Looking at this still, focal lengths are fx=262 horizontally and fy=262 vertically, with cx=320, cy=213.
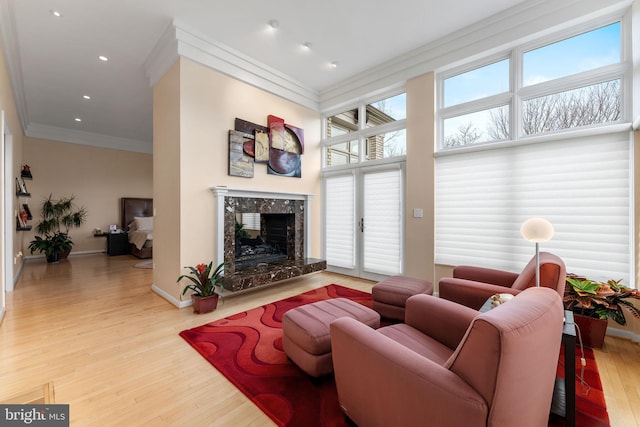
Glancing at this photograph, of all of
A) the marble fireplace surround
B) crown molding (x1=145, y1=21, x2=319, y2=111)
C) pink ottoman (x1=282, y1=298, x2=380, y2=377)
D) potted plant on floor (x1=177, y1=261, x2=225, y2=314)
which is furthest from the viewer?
the marble fireplace surround

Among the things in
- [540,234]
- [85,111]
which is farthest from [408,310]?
[85,111]

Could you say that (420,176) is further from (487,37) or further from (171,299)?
(171,299)

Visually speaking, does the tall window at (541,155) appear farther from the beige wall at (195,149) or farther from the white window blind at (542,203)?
the beige wall at (195,149)

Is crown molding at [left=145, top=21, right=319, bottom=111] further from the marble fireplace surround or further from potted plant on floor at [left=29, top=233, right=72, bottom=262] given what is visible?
potted plant on floor at [left=29, top=233, right=72, bottom=262]

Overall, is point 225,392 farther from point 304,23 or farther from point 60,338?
point 304,23

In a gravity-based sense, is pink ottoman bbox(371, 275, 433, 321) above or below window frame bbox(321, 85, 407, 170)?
below

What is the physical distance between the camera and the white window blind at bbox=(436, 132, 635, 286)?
263 cm

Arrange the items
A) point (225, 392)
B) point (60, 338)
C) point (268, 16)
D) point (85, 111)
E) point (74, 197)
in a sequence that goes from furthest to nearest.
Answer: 1. point (74, 197)
2. point (85, 111)
3. point (268, 16)
4. point (60, 338)
5. point (225, 392)

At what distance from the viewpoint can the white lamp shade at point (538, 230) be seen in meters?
1.67

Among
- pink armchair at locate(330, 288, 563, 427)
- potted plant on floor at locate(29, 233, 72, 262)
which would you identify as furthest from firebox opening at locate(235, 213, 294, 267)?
potted plant on floor at locate(29, 233, 72, 262)

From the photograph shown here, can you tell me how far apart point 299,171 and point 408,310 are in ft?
11.2

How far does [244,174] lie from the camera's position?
3.99m

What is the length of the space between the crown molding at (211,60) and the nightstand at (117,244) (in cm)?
495

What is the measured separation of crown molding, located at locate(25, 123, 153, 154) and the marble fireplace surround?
6.18 meters
